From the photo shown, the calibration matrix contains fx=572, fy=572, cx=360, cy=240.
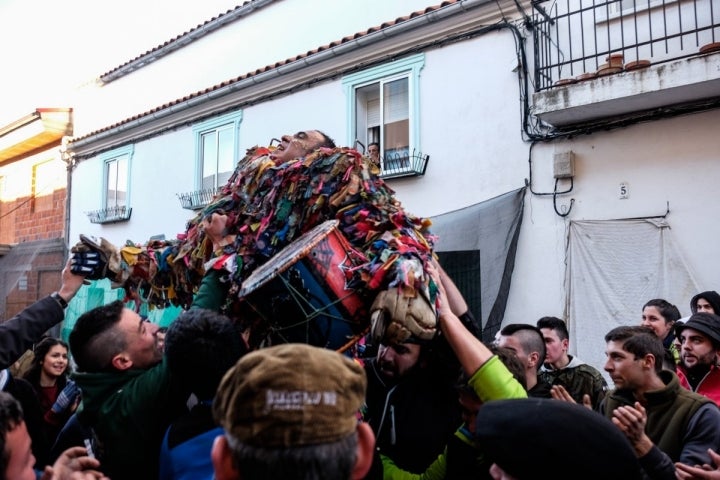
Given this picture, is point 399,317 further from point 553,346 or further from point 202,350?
point 553,346

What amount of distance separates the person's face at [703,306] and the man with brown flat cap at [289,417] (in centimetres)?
435

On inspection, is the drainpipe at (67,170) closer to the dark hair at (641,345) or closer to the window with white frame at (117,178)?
the window with white frame at (117,178)

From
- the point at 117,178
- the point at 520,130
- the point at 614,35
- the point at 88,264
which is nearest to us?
the point at 88,264

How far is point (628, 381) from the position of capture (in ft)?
8.89

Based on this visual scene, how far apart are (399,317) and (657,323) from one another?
365cm

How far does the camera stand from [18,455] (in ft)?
5.14

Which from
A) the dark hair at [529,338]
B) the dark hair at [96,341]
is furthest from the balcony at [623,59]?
the dark hair at [96,341]

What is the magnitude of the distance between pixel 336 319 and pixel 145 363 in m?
0.85

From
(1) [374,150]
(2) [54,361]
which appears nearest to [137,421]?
(2) [54,361]

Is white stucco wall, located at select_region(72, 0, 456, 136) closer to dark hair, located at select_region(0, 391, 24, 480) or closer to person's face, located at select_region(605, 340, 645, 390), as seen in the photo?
person's face, located at select_region(605, 340, 645, 390)

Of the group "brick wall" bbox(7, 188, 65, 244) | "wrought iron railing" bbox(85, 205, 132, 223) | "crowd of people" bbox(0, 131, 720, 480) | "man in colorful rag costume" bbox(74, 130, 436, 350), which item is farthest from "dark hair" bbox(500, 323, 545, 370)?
"brick wall" bbox(7, 188, 65, 244)

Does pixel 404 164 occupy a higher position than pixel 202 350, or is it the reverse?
pixel 404 164

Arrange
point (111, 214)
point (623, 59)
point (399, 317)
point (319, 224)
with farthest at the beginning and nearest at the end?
point (111, 214) < point (623, 59) < point (319, 224) < point (399, 317)

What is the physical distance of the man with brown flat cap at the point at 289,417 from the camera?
98cm
